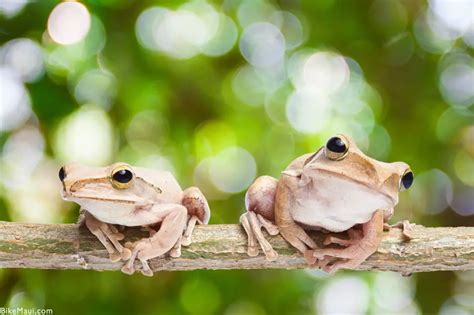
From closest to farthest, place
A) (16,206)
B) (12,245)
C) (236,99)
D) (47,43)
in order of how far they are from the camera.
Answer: (12,245) < (16,206) < (47,43) < (236,99)

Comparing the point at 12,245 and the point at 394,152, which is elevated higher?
the point at 394,152

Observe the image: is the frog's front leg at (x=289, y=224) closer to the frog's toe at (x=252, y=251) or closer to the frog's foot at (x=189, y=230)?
the frog's toe at (x=252, y=251)

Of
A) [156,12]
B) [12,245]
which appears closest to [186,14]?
[156,12]

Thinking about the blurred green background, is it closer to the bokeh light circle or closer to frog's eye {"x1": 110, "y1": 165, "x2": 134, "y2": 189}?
the bokeh light circle

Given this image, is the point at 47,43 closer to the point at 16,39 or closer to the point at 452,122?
the point at 16,39

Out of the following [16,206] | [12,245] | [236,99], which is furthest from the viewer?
[236,99]

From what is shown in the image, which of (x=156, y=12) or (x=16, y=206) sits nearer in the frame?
(x=16, y=206)

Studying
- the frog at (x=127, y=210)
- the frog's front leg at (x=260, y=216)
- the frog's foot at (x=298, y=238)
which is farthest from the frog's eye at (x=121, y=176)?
the frog's foot at (x=298, y=238)

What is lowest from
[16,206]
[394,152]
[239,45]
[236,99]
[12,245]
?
[12,245]
